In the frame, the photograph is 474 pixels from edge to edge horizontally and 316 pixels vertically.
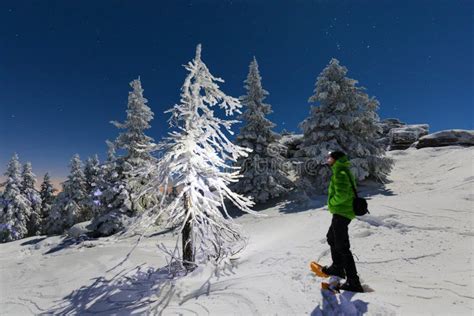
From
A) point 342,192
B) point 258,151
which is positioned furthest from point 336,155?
point 258,151

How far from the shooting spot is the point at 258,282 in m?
5.27

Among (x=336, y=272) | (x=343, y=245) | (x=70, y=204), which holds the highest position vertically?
(x=70, y=204)

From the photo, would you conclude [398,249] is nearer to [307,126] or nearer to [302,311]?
[302,311]

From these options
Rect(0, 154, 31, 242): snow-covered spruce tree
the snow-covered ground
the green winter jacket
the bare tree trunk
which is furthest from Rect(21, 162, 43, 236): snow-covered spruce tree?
the green winter jacket

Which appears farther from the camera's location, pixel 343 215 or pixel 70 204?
pixel 70 204

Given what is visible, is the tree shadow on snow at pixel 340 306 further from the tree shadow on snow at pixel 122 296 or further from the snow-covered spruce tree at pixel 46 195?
the snow-covered spruce tree at pixel 46 195

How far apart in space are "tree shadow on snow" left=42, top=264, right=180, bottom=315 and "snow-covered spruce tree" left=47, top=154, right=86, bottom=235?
25.9 m

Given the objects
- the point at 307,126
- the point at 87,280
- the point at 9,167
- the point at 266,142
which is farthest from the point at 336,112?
the point at 9,167

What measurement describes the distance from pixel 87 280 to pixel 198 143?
522 centimetres

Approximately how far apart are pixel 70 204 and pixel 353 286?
111ft

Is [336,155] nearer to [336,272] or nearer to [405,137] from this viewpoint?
[336,272]

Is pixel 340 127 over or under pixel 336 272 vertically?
over

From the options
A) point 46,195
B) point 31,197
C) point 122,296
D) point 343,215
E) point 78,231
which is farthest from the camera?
point 46,195

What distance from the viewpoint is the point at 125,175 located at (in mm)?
17719
